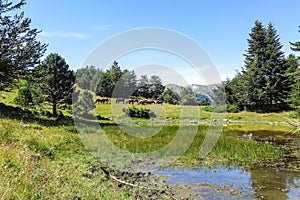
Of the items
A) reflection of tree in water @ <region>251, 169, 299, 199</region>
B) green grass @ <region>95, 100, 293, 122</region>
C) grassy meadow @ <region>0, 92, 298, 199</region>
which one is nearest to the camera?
grassy meadow @ <region>0, 92, 298, 199</region>

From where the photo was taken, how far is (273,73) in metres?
50.1

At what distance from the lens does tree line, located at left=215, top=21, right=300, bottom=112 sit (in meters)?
48.7

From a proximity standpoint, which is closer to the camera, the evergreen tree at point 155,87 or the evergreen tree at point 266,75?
the evergreen tree at point 155,87

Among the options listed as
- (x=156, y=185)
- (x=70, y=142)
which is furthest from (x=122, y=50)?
(x=156, y=185)

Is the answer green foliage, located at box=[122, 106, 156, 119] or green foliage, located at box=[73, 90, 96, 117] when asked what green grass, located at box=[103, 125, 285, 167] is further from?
green foliage, located at box=[122, 106, 156, 119]

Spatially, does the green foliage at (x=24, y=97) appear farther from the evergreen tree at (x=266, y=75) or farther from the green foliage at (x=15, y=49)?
the evergreen tree at (x=266, y=75)

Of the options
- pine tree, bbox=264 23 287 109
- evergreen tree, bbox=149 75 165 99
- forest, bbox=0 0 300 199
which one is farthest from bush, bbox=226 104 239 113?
evergreen tree, bbox=149 75 165 99

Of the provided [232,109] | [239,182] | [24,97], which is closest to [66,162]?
[239,182]

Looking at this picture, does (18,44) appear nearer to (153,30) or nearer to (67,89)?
(67,89)

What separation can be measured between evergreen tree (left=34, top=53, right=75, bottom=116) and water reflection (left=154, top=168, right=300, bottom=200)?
57.5ft

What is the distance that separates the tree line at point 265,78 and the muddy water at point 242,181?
37672 millimetres

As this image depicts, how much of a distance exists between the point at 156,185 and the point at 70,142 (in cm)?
605

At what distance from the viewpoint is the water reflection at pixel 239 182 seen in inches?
355

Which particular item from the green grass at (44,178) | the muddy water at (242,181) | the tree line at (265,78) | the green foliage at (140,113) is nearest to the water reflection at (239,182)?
the muddy water at (242,181)
